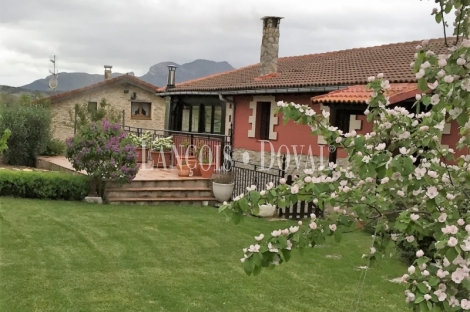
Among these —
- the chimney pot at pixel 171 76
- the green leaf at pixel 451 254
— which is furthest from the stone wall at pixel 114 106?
the green leaf at pixel 451 254

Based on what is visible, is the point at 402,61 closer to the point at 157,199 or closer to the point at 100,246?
the point at 157,199

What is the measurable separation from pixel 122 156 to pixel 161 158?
414 centimetres

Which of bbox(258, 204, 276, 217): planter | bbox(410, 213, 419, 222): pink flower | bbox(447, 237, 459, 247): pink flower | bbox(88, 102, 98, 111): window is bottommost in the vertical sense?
bbox(258, 204, 276, 217): planter

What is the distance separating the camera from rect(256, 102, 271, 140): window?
47.5ft

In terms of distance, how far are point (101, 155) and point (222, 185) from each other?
3.04 metres

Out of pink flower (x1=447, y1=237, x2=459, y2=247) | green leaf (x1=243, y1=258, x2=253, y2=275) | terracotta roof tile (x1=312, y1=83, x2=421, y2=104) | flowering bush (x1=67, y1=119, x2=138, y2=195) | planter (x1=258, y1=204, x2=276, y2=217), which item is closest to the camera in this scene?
pink flower (x1=447, y1=237, x2=459, y2=247)

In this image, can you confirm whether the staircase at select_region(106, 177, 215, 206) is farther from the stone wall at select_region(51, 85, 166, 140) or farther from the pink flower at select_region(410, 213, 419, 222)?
the stone wall at select_region(51, 85, 166, 140)

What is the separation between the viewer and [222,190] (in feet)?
40.4

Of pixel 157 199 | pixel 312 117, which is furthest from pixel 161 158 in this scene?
pixel 312 117

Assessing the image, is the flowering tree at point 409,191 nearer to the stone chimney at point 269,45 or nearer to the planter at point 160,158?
the planter at point 160,158

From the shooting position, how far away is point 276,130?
1375cm

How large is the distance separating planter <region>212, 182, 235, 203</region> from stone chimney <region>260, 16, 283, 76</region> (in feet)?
18.2

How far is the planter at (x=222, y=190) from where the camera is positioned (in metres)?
12.3

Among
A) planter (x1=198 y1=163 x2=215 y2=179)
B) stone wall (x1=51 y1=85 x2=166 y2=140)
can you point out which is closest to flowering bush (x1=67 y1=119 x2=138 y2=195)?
planter (x1=198 y1=163 x2=215 y2=179)
